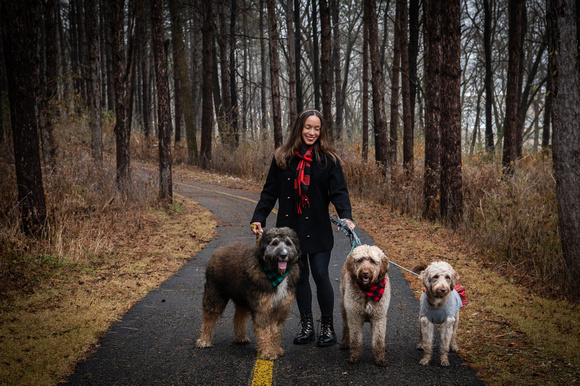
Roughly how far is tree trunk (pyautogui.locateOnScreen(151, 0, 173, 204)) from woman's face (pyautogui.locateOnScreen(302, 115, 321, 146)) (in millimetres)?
9743

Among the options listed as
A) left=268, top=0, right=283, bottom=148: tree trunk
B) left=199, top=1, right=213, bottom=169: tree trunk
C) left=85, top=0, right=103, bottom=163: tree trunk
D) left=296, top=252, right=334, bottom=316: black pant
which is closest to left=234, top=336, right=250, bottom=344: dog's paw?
left=296, top=252, right=334, bottom=316: black pant

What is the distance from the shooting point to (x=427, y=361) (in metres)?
4.34

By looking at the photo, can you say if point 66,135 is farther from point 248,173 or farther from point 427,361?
point 427,361

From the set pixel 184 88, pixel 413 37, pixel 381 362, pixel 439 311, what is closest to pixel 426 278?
pixel 439 311

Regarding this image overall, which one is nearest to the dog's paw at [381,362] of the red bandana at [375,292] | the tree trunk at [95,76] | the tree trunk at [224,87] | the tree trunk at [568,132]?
the red bandana at [375,292]

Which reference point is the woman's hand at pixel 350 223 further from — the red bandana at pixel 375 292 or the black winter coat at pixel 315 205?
the red bandana at pixel 375 292

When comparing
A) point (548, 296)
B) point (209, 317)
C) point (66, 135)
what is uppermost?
point (66, 135)

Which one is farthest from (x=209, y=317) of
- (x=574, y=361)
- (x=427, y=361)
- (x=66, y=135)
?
(x=66, y=135)

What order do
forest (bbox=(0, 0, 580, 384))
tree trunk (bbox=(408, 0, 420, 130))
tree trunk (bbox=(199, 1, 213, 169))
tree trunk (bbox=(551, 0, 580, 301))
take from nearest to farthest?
forest (bbox=(0, 0, 580, 384)) → tree trunk (bbox=(551, 0, 580, 301)) → tree trunk (bbox=(408, 0, 420, 130)) → tree trunk (bbox=(199, 1, 213, 169))

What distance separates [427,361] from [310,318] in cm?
132

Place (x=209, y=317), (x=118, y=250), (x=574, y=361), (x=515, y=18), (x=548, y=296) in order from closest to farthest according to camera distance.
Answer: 1. (x=574, y=361)
2. (x=209, y=317)
3. (x=548, y=296)
4. (x=118, y=250)
5. (x=515, y=18)

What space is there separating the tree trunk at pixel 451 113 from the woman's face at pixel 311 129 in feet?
23.9

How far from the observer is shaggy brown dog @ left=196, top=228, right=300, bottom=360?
4215 mm

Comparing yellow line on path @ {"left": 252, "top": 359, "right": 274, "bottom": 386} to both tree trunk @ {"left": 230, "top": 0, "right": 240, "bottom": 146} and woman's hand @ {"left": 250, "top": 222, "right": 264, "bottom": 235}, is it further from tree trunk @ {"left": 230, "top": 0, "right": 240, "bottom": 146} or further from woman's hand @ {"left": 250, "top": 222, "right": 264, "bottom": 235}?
tree trunk @ {"left": 230, "top": 0, "right": 240, "bottom": 146}
